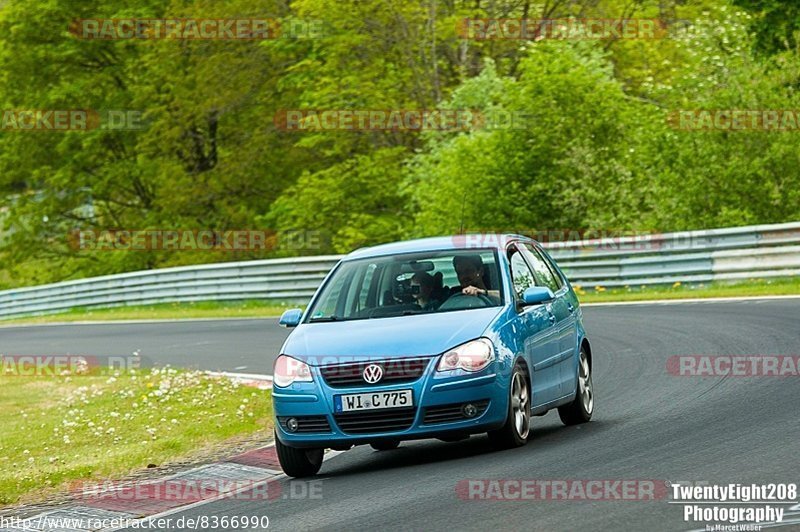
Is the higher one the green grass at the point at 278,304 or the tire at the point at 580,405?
the tire at the point at 580,405

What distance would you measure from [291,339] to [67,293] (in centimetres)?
3082

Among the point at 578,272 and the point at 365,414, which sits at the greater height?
the point at 365,414

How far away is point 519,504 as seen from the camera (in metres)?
7.89

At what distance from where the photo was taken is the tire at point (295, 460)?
396 inches

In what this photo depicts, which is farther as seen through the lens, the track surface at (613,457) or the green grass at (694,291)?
the green grass at (694,291)

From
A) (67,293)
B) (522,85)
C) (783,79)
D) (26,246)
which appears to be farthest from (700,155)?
(26,246)

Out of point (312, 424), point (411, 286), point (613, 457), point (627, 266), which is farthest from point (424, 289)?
point (627, 266)

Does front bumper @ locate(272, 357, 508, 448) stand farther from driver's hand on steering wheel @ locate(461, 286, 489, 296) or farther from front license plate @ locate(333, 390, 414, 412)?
driver's hand on steering wheel @ locate(461, 286, 489, 296)

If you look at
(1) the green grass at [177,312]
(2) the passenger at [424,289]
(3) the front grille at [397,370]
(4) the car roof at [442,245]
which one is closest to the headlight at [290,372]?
(3) the front grille at [397,370]

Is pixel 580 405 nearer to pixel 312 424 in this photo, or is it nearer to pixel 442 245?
pixel 442 245

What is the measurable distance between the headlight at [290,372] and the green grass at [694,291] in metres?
13.6

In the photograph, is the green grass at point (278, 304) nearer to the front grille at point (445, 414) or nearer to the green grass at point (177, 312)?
the green grass at point (177, 312)

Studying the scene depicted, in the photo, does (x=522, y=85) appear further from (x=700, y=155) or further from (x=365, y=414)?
(x=365, y=414)

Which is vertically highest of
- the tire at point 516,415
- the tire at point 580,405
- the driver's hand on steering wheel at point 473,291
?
the driver's hand on steering wheel at point 473,291
